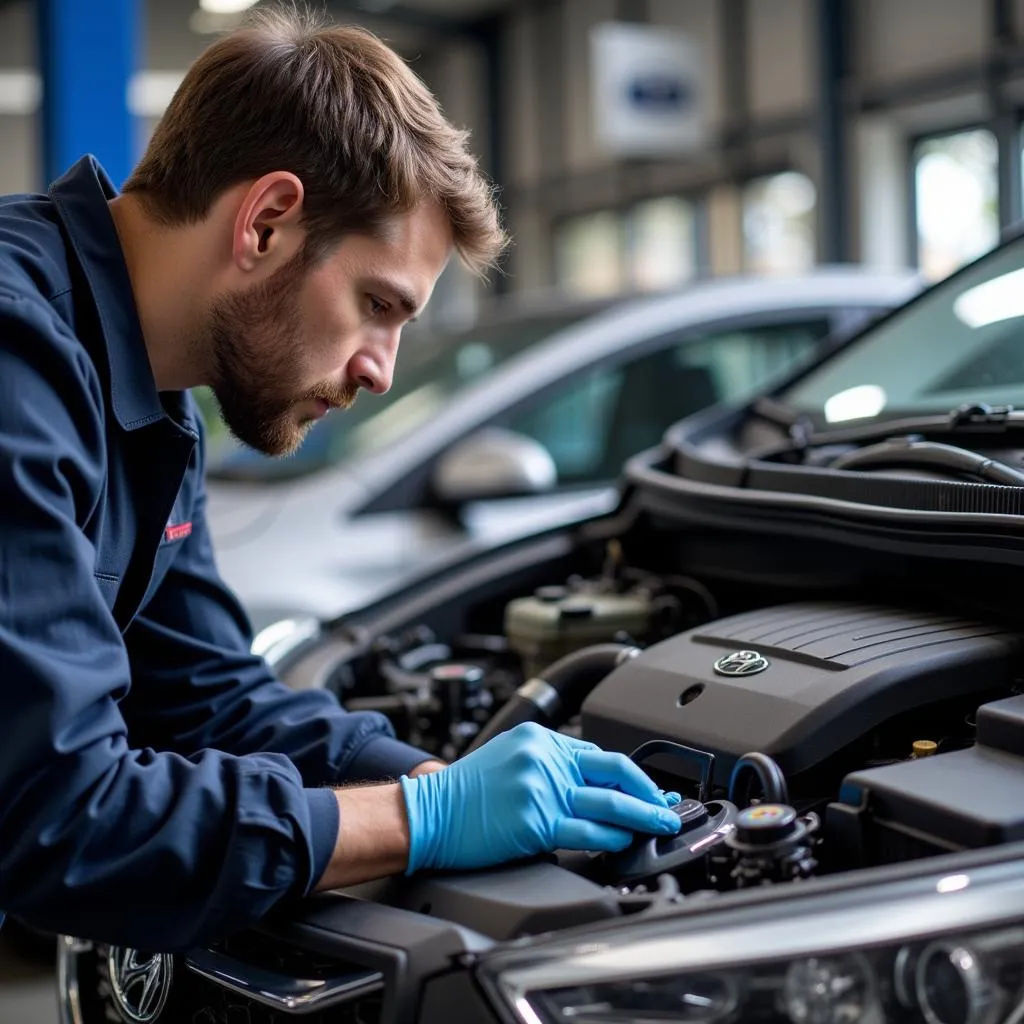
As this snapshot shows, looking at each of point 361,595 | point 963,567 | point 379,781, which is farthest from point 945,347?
point 361,595

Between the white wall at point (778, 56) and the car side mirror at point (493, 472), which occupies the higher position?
the white wall at point (778, 56)

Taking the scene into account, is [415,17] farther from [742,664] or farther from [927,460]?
[742,664]

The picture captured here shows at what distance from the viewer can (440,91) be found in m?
14.7

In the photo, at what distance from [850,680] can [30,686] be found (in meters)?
0.78

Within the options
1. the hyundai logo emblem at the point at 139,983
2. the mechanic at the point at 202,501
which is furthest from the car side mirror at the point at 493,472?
the hyundai logo emblem at the point at 139,983

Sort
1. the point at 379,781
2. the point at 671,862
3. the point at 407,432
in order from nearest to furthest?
1. the point at 671,862
2. the point at 379,781
3. the point at 407,432

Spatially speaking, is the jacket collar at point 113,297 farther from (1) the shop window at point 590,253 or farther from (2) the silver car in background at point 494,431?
(1) the shop window at point 590,253

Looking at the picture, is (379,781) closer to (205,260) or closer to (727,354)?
(205,260)

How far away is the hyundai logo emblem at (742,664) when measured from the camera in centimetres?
143

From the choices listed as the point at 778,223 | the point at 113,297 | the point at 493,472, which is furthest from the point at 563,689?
the point at 778,223

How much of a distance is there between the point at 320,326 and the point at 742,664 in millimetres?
597

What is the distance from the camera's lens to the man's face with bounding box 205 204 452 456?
4.66ft

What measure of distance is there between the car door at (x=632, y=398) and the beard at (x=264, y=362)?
186 centimetres

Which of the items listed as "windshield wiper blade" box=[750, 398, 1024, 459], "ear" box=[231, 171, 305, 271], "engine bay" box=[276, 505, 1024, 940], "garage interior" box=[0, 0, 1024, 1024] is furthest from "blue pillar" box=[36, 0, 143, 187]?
"ear" box=[231, 171, 305, 271]
